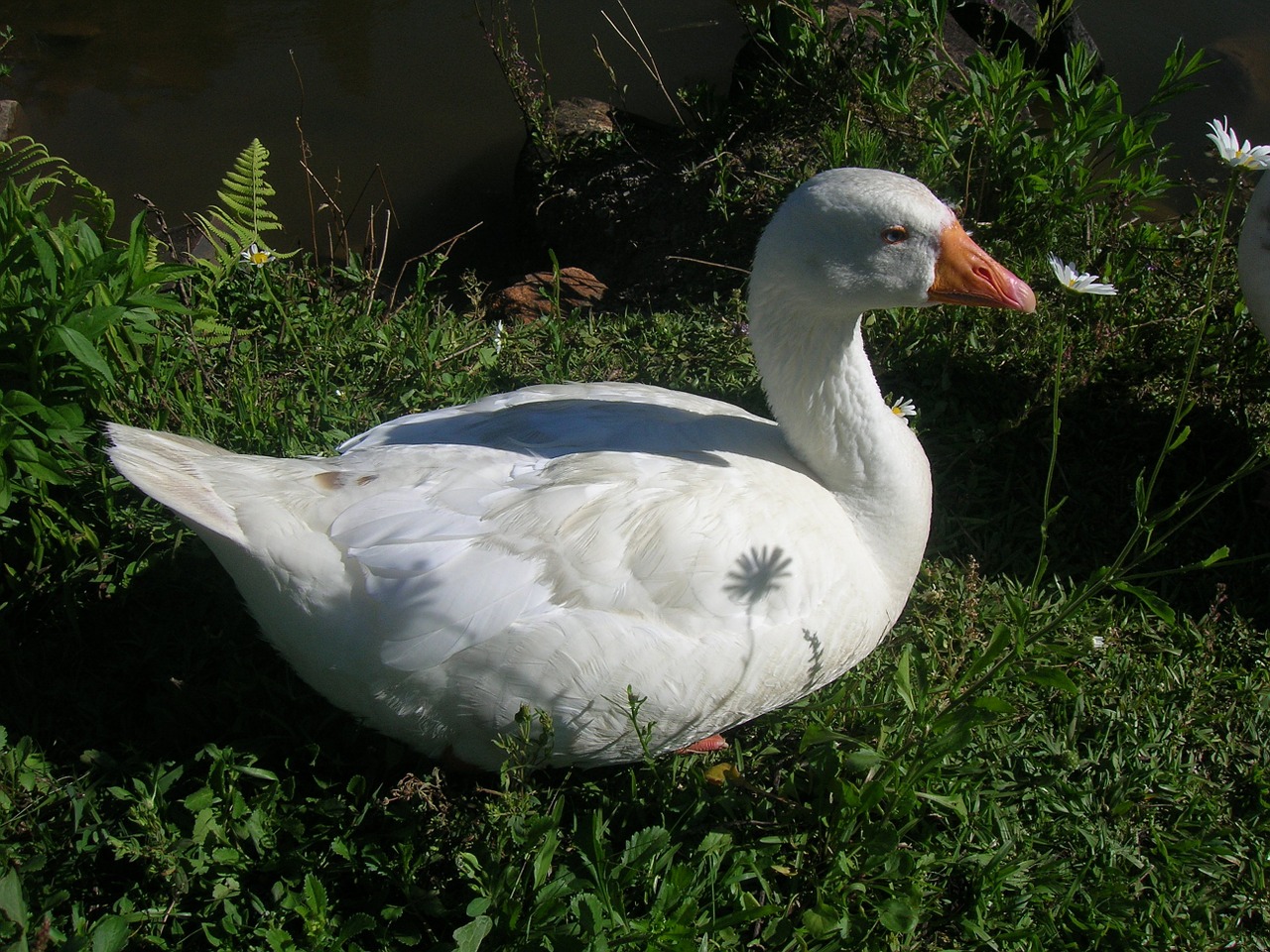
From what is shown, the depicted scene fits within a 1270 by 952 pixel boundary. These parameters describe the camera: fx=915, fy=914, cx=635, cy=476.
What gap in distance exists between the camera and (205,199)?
222 inches

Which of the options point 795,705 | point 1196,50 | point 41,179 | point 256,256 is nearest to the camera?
point 795,705

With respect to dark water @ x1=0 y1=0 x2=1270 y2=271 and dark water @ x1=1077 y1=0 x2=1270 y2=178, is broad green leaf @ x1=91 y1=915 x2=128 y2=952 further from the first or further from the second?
dark water @ x1=1077 y1=0 x2=1270 y2=178

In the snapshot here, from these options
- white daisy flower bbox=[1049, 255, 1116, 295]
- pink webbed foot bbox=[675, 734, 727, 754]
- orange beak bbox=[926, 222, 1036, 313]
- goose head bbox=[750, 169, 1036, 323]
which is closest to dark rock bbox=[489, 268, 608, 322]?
goose head bbox=[750, 169, 1036, 323]

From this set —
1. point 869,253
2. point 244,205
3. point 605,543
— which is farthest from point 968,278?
point 244,205

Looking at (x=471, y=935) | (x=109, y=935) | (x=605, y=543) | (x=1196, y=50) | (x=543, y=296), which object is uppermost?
(x=1196, y=50)

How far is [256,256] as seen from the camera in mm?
3508

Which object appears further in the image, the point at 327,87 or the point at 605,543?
the point at 327,87

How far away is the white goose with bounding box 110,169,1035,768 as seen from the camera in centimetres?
203

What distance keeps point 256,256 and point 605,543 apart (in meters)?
2.21

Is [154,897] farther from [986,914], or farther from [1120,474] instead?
[1120,474]

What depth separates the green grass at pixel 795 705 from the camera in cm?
206

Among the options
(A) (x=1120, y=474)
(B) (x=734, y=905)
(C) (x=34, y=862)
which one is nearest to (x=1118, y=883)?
(B) (x=734, y=905)

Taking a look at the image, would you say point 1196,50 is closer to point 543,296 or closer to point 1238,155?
point 543,296

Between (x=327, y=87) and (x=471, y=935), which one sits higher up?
(x=327, y=87)
